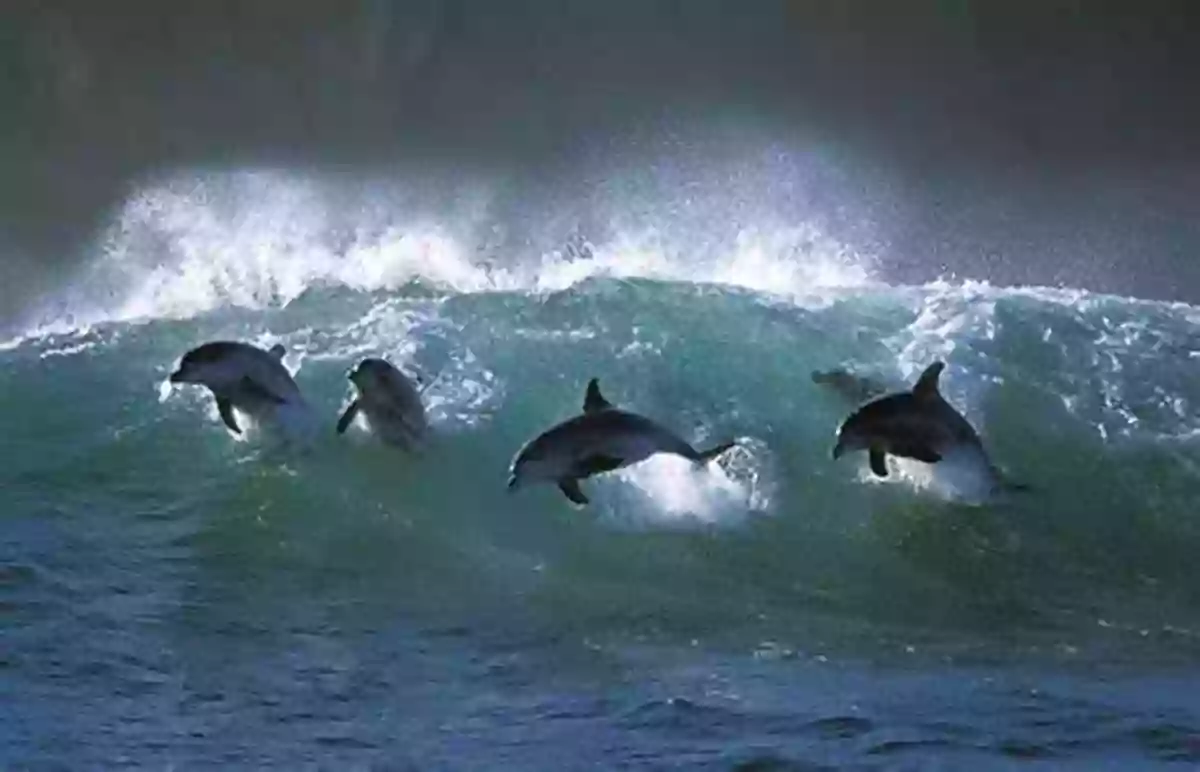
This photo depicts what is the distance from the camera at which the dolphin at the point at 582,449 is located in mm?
10023

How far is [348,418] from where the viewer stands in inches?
460

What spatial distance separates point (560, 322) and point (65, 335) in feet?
14.5

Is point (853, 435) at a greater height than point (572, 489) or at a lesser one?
greater

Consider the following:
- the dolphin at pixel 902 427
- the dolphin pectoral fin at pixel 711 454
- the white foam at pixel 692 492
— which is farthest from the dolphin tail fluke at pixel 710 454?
the dolphin at pixel 902 427

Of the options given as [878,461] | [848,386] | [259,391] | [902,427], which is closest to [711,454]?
[878,461]

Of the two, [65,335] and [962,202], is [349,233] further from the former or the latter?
[962,202]

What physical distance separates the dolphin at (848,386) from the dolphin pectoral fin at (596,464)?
120 inches

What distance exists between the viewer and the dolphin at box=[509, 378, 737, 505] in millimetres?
10023

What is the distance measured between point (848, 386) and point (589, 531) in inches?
106

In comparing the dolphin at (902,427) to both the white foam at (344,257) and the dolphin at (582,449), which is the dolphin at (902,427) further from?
the white foam at (344,257)

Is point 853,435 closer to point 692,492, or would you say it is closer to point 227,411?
point 692,492

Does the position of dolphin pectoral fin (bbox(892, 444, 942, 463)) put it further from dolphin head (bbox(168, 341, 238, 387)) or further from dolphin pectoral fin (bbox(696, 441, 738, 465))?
dolphin head (bbox(168, 341, 238, 387))

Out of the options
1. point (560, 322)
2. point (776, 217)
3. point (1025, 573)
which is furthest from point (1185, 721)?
point (776, 217)

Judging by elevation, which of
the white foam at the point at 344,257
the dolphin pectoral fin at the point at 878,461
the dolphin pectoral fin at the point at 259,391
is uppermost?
the white foam at the point at 344,257
